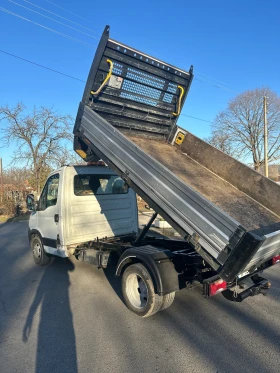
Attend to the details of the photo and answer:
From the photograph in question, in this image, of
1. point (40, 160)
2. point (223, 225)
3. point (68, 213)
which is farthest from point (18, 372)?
point (40, 160)

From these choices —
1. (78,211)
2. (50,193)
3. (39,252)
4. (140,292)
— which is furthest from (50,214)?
(140,292)

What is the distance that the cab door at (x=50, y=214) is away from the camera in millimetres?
5703

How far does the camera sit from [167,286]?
3.65m

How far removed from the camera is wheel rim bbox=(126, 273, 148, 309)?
13.4 feet

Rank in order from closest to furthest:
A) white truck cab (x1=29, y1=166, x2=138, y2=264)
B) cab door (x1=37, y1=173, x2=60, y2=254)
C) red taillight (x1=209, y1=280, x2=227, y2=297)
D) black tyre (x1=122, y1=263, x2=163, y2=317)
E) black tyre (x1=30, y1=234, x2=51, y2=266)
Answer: red taillight (x1=209, y1=280, x2=227, y2=297) → black tyre (x1=122, y1=263, x2=163, y2=317) → white truck cab (x1=29, y1=166, x2=138, y2=264) → cab door (x1=37, y1=173, x2=60, y2=254) → black tyre (x1=30, y1=234, x2=51, y2=266)

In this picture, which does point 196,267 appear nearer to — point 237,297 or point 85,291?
point 237,297

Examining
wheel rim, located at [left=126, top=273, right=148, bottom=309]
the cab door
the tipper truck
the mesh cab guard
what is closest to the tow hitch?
the tipper truck

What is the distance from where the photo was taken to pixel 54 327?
3793mm

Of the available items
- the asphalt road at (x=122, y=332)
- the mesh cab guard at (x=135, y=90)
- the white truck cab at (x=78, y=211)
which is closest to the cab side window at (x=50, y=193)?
the white truck cab at (x=78, y=211)

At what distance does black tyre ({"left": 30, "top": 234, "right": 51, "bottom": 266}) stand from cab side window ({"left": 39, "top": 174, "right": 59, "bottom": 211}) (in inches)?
30.5

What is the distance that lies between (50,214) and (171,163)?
2815 mm

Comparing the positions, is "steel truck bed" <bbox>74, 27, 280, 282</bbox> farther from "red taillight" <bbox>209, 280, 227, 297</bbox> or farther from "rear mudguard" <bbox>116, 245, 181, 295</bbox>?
"rear mudguard" <bbox>116, 245, 181, 295</bbox>

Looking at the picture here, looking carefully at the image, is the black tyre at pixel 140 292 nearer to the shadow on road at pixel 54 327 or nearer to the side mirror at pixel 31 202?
the shadow on road at pixel 54 327

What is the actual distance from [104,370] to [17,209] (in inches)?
654
